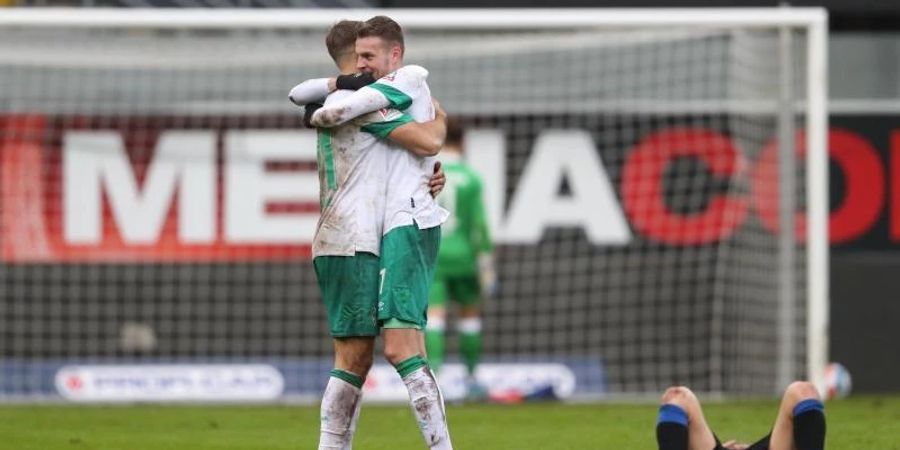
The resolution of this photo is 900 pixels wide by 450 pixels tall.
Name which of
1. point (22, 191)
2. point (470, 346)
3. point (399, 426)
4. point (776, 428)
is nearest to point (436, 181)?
point (776, 428)

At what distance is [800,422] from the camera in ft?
21.2

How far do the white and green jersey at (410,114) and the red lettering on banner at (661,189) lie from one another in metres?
8.30

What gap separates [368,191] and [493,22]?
21.5ft

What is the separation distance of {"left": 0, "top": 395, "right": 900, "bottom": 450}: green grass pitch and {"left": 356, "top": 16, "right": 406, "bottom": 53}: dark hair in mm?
2598

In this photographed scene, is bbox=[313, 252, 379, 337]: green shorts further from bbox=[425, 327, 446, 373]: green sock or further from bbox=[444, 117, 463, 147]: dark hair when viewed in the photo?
bbox=[444, 117, 463, 147]: dark hair

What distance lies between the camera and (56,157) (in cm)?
1550

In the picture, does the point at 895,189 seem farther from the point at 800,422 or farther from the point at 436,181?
the point at 800,422

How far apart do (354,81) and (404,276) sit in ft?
2.52

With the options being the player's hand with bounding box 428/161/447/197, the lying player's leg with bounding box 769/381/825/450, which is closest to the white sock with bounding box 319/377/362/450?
the player's hand with bounding box 428/161/447/197

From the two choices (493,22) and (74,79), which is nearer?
(493,22)

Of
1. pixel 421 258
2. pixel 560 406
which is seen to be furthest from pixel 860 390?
pixel 421 258

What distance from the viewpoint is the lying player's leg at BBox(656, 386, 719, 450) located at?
645 cm

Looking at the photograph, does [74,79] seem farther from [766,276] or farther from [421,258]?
[421,258]

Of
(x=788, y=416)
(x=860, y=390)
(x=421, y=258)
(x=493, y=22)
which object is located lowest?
(x=860, y=390)
